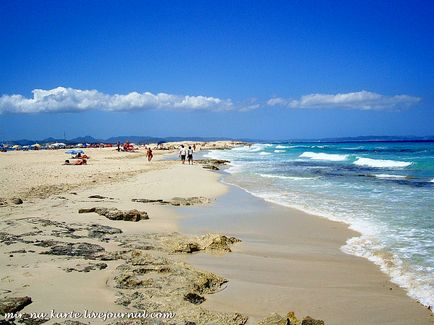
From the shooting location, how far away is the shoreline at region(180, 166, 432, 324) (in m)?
4.49

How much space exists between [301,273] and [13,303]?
423cm

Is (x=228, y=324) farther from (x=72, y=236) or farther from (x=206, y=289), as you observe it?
(x=72, y=236)

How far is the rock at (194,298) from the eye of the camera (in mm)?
4453

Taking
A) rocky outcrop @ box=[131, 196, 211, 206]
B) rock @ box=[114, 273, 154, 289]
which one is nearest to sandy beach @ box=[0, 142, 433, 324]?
rock @ box=[114, 273, 154, 289]

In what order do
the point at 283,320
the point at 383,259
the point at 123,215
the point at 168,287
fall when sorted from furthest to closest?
the point at 123,215 < the point at 383,259 < the point at 168,287 < the point at 283,320

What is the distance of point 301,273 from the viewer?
19.5 ft

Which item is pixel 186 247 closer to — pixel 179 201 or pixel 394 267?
pixel 394 267

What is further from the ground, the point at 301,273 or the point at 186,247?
the point at 186,247

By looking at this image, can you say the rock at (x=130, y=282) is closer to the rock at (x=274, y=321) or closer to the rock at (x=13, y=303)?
the rock at (x=13, y=303)

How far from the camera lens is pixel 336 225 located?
947 centimetres

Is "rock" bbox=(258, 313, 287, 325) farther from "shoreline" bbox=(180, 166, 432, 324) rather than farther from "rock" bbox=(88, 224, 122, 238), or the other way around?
"rock" bbox=(88, 224, 122, 238)

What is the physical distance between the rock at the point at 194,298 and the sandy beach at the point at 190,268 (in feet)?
0.05

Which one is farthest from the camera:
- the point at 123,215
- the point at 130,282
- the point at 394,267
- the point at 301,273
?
the point at 123,215

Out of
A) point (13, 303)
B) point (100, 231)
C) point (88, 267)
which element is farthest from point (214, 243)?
point (13, 303)
